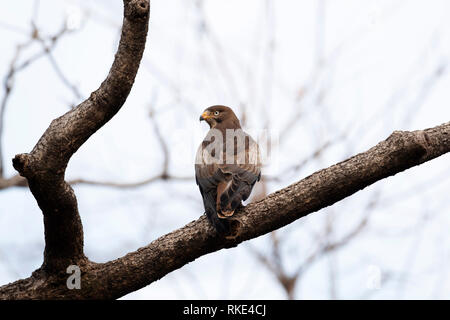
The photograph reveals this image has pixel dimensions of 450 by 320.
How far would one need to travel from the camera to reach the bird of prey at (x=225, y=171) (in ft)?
16.9

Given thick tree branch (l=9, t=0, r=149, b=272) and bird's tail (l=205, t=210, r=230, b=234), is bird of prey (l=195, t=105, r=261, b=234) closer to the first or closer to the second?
bird's tail (l=205, t=210, r=230, b=234)

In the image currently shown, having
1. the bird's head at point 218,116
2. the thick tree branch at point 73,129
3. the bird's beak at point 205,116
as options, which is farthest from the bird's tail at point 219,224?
the bird's beak at point 205,116

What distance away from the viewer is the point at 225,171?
227 inches

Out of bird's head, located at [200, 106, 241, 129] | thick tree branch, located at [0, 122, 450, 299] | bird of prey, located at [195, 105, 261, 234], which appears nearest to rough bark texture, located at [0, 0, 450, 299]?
thick tree branch, located at [0, 122, 450, 299]

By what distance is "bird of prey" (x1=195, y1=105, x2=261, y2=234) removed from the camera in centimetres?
514

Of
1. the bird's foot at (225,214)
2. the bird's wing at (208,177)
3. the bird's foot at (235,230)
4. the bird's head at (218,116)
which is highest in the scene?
the bird's head at (218,116)

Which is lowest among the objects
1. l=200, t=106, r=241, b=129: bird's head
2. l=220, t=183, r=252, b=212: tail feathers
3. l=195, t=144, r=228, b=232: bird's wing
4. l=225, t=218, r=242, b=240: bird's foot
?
l=225, t=218, r=242, b=240: bird's foot

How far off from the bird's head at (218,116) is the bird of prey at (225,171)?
385 millimetres

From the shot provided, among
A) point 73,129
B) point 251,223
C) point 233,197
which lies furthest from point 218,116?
point 73,129

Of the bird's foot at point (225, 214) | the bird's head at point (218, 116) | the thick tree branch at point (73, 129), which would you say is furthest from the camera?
the bird's head at point (218, 116)

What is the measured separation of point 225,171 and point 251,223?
99cm

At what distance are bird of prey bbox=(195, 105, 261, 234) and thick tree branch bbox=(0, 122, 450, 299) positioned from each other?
0.21 m

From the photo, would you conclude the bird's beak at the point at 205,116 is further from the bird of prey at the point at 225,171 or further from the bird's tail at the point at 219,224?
the bird's tail at the point at 219,224
